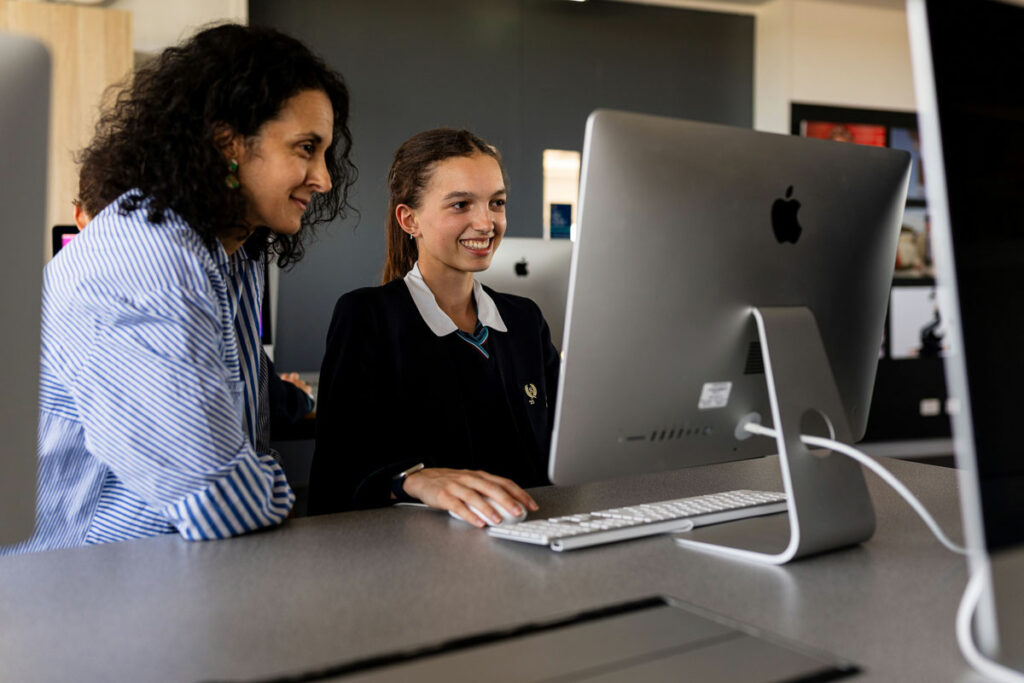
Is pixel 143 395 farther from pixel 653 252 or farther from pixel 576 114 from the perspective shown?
pixel 576 114

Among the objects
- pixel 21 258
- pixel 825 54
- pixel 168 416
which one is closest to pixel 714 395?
pixel 168 416

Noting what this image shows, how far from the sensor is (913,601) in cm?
95

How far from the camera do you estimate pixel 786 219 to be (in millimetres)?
1160

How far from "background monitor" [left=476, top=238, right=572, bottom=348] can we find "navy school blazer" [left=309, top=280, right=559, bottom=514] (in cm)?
26

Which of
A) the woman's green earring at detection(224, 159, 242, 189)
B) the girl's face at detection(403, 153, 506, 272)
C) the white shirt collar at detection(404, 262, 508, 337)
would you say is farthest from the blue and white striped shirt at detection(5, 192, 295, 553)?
the girl's face at detection(403, 153, 506, 272)

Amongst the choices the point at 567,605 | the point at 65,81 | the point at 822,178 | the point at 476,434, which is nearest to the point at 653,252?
the point at 822,178

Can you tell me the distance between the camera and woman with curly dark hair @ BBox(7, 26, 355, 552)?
1.15 meters

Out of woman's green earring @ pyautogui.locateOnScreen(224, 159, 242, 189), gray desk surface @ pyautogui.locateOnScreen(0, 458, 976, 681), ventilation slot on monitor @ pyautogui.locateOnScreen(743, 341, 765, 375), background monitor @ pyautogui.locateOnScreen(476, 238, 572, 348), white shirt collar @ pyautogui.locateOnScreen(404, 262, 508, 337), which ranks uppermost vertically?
woman's green earring @ pyautogui.locateOnScreen(224, 159, 242, 189)

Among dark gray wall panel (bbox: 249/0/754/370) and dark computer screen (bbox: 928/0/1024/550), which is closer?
dark computer screen (bbox: 928/0/1024/550)

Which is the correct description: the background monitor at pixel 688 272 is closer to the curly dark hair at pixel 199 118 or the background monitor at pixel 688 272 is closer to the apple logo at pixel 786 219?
the apple logo at pixel 786 219

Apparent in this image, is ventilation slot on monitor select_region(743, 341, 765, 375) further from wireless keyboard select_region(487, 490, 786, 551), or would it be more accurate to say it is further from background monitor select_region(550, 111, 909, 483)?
wireless keyboard select_region(487, 490, 786, 551)

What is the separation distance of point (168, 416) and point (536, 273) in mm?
1224

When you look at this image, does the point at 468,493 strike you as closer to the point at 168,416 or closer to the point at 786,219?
the point at 168,416

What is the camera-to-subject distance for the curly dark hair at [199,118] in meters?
1.32
